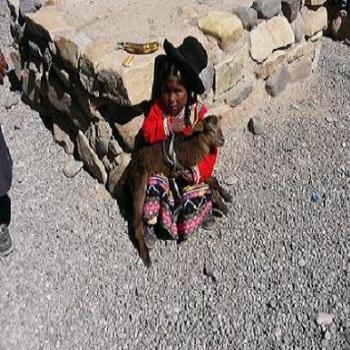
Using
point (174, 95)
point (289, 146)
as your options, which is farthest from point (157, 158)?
point (289, 146)

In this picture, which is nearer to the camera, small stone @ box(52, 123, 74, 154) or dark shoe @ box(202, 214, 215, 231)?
dark shoe @ box(202, 214, 215, 231)

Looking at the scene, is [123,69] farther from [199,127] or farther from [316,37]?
[316,37]

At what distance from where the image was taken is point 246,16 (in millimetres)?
4133

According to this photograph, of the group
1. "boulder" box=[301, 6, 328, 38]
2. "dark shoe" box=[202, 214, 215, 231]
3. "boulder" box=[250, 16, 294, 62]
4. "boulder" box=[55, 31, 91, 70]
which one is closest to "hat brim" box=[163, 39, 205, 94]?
"boulder" box=[55, 31, 91, 70]

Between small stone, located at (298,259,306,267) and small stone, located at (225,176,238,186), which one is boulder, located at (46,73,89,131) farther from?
small stone, located at (298,259,306,267)

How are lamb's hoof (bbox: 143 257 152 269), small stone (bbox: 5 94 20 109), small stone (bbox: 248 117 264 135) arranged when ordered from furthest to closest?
small stone (bbox: 5 94 20 109) < small stone (bbox: 248 117 264 135) < lamb's hoof (bbox: 143 257 152 269)

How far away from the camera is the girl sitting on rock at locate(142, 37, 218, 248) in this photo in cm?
336

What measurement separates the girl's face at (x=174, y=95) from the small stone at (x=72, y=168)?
1175mm

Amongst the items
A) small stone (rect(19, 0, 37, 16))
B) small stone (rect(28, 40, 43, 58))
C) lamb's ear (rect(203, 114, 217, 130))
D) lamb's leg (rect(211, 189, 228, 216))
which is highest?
small stone (rect(19, 0, 37, 16))

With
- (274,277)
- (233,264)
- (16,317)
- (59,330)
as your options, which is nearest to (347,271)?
(274,277)

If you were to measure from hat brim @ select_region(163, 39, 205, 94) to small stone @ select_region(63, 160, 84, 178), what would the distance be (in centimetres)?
137

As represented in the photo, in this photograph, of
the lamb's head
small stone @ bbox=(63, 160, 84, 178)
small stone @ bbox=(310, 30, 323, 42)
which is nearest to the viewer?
the lamb's head

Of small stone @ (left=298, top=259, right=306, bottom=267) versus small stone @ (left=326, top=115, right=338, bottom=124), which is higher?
small stone @ (left=326, top=115, right=338, bottom=124)

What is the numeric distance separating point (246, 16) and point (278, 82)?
2.40 feet
